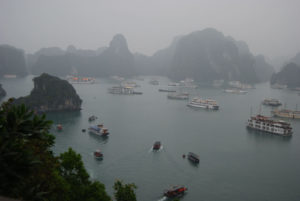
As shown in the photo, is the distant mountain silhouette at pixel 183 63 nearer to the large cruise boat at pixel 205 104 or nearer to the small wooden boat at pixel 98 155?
the large cruise boat at pixel 205 104

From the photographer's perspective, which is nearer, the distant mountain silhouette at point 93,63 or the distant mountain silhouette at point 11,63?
the distant mountain silhouette at point 11,63

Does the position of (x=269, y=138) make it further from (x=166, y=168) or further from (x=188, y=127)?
(x=166, y=168)

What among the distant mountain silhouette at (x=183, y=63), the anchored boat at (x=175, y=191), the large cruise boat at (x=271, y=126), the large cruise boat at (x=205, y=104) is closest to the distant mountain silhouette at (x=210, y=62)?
the distant mountain silhouette at (x=183, y=63)

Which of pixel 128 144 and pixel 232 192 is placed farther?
pixel 128 144

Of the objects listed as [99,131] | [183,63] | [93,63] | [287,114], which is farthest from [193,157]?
[93,63]

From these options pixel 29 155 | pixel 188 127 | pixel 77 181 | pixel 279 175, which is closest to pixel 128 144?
pixel 188 127

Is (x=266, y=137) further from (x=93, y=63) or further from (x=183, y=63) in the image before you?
(x=93, y=63)
